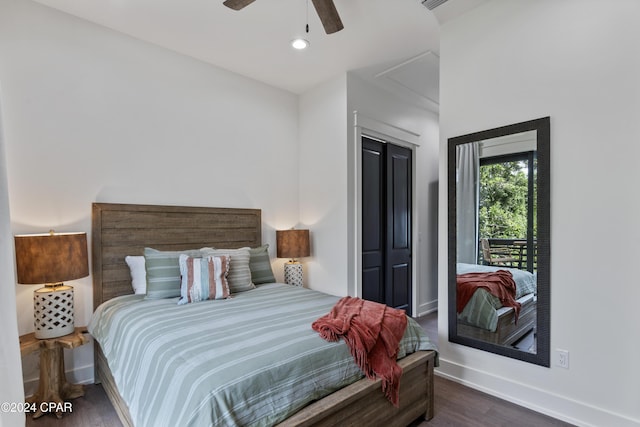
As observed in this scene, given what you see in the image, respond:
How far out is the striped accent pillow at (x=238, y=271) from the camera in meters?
2.82

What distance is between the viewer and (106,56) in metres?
2.76

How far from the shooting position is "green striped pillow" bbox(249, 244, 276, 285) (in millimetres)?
3207

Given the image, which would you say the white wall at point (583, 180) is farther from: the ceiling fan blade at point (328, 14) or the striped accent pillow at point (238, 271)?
the striped accent pillow at point (238, 271)

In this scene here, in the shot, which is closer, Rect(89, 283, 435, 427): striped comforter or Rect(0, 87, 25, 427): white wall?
Rect(0, 87, 25, 427): white wall

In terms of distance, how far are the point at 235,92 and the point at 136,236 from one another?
185 centimetres

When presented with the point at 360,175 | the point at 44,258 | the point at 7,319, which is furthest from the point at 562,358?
the point at 44,258

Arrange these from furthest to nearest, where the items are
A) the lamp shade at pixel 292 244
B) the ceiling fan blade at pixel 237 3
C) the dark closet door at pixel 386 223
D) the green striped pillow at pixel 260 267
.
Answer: the dark closet door at pixel 386 223, the lamp shade at pixel 292 244, the green striped pillow at pixel 260 267, the ceiling fan blade at pixel 237 3

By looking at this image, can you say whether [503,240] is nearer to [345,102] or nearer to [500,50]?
[500,50]

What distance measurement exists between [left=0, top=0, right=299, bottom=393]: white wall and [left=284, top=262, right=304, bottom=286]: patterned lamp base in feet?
1.94

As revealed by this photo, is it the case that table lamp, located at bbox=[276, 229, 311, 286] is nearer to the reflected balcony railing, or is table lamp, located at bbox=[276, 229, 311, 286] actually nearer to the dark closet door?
the dark closet door

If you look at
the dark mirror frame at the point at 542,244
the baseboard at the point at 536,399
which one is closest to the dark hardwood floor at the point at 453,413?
the baseboard at the point at 536,399

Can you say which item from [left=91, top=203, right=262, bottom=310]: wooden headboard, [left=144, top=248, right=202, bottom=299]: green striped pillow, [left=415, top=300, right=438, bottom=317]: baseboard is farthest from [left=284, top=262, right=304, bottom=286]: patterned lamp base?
[left=415, top=300, right=438, bottom=317]: baseboard

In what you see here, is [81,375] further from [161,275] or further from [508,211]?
[508,211]

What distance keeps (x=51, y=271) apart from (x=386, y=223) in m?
3.26
